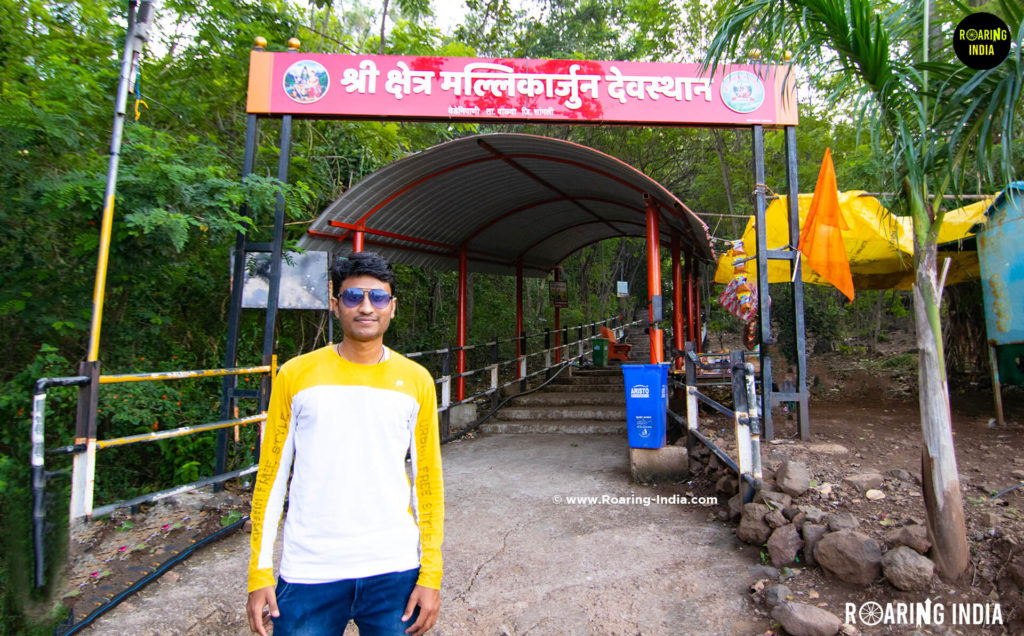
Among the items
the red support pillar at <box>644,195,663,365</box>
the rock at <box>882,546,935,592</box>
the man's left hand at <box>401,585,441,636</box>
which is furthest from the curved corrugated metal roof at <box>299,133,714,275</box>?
the man's left hand at <box>401,585,441,636</box>

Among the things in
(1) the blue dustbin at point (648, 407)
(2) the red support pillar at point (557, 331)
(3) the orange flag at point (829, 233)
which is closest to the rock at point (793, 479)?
(1) the blue dustbin at point (648, 407)

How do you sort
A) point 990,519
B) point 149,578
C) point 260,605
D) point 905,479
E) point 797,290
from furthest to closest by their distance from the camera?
1. point 797,290
2. point 905,479
3. point 149,578
4. point 990,519
5. point 260,605

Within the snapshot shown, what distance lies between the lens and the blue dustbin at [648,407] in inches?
217

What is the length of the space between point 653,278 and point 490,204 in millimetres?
3096

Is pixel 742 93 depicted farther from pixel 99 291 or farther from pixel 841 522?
pixel 99 291

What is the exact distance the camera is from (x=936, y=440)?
2900 millimetres

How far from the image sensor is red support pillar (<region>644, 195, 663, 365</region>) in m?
6.05

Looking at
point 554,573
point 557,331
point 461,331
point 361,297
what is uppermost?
point 557,331

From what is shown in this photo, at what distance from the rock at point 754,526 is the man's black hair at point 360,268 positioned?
3103mm

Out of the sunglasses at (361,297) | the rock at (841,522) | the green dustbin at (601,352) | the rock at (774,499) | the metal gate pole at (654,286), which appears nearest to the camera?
the sunglasses at (361,297)

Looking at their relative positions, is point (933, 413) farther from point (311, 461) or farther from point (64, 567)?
point (64, 567)

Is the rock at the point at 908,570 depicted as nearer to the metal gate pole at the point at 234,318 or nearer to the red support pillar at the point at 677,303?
the metal gate pole at the point at 234,318

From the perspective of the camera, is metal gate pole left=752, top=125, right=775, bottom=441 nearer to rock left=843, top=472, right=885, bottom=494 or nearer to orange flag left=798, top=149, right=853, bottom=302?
orange flag left=798, top=149, right=853, bottom=302

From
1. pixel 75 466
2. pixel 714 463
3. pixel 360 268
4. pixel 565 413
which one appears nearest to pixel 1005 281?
pixel 714 463
